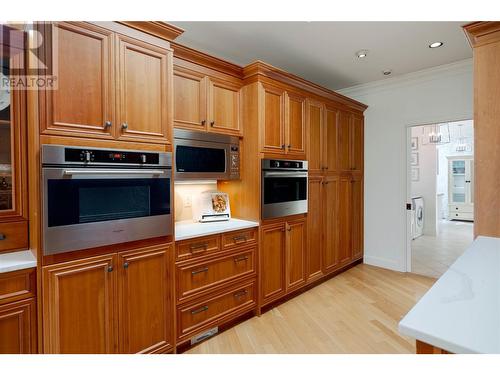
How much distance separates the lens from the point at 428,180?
19.9ft

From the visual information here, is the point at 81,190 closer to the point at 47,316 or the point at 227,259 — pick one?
the point at 47,316

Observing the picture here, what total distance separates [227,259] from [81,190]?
127 centimetres

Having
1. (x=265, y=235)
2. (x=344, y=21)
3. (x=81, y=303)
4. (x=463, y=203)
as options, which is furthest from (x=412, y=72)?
(x=463, y=203)

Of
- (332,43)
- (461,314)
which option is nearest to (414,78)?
(332,43)

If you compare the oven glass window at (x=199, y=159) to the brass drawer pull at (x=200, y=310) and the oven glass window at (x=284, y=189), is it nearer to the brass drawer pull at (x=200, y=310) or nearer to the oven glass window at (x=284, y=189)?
the oven glass window at (x=284, y=189)

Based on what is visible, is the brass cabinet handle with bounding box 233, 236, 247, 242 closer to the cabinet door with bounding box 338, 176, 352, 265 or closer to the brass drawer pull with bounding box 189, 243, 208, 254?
the brass drawer pull with bounding box 189, 243, 208, 254

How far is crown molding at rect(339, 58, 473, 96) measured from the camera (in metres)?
3.24

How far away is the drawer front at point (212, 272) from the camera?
2.10 m

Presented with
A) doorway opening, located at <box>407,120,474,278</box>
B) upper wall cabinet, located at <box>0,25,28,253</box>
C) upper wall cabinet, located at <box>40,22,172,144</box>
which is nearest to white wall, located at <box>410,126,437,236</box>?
doorway opening, located at <box>407,120,474,278</box>

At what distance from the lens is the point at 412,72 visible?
11.6 feet

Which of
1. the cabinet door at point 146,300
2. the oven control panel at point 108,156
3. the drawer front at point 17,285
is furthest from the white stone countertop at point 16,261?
the oven control panel at point 108,156

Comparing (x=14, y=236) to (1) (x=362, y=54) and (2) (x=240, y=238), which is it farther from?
(1) (x=362, y=54)

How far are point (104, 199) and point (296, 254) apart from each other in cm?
203

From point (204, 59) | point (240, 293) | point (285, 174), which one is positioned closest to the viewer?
point (204, 59)
